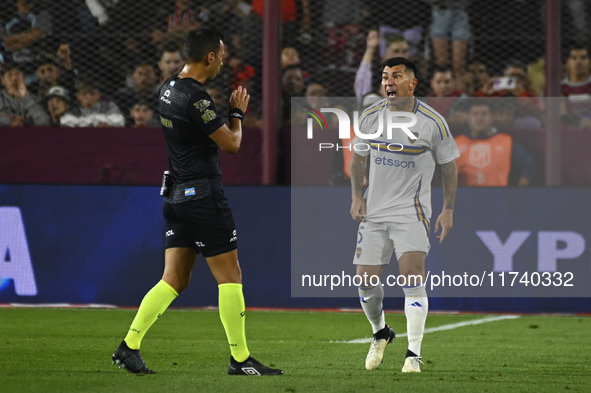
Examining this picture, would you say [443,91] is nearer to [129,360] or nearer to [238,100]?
[238,100]

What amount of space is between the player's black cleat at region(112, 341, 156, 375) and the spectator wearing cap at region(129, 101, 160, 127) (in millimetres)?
4796

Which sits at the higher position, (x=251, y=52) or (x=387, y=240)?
(x=251, y=52)

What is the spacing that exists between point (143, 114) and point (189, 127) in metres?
4.73

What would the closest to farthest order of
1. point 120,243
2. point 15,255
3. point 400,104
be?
1. point 400,104
2. point 15,255
3. point 120,243

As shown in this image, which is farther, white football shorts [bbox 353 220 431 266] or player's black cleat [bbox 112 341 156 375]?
white football shorts [bbox 353 220 431 266]

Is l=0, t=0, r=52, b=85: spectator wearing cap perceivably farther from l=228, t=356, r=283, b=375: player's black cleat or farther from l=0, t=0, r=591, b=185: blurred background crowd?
l=228, t=356, r=283, b=375: player's black cleat

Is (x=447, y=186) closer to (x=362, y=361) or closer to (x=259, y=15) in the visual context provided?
(x=362, y=361)

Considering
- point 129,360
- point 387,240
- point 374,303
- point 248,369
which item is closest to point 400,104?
point 387,240

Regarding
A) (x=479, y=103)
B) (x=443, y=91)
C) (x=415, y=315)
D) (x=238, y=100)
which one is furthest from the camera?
(x=443, y=91)

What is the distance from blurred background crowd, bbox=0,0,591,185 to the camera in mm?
9555

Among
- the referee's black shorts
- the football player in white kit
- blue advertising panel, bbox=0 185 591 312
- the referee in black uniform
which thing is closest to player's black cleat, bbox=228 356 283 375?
the referee in black uniform

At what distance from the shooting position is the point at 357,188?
19.7 ft

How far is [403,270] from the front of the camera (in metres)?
5.63

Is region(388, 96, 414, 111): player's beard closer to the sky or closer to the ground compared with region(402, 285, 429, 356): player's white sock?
closer to the sky
